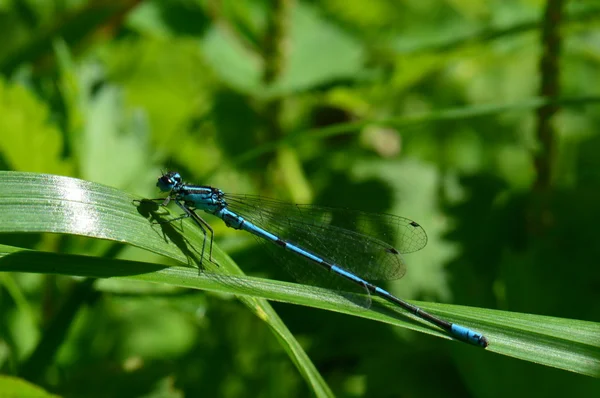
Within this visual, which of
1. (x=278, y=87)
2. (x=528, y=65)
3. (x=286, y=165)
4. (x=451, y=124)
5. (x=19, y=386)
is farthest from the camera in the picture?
(x=528, y=65)

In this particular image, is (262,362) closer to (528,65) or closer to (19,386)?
(19,386)

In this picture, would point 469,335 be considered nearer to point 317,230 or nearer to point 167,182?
point 317,230

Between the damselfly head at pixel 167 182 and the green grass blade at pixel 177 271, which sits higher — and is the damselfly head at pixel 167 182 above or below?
above

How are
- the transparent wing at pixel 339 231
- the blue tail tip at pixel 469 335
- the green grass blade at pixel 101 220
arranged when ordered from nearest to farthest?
the green grass blade at pixel 101 220
the blue tail tip at pixel 469 335
the transparent wing at pixel 339 231

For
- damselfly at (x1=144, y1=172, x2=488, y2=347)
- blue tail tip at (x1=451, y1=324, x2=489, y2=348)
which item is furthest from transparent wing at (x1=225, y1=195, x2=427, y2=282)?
blue tail tip at (x1=451, y1=324, x2=489, y2=348)

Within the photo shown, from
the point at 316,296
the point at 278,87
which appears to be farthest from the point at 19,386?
the point at 278,87

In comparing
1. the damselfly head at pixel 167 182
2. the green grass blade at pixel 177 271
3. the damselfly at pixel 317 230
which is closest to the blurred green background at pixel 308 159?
the damselfly at pixel 317 230

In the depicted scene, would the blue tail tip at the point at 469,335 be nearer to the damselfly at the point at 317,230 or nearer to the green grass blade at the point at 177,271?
the green grass blade at the point at 177,271
